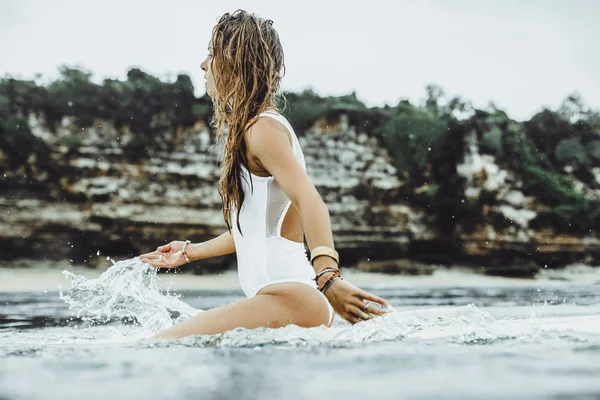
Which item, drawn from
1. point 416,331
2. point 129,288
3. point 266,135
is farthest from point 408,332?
point 129,288

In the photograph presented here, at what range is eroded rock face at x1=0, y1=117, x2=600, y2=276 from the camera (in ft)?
50.0

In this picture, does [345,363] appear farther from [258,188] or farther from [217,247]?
[217,247]

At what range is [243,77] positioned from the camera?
7.95ft

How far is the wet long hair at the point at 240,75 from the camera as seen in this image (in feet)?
7.86

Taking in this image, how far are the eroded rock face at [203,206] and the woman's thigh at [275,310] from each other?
13.3 m

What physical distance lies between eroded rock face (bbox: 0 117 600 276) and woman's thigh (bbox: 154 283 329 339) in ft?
43.5

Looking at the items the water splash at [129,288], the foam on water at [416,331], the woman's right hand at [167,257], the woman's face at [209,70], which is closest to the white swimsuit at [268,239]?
the foam on water at [416,331]

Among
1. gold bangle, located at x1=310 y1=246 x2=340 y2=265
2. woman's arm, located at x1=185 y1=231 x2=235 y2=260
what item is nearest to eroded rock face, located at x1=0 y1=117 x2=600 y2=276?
woman's arm, located at x1=185 y1=231 x2=235 y2=260

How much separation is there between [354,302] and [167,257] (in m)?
1.19

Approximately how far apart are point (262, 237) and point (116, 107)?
1495 centimetres

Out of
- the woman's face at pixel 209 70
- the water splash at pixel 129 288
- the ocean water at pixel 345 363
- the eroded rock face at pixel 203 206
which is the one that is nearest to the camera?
the ocean water at pixel 345 363

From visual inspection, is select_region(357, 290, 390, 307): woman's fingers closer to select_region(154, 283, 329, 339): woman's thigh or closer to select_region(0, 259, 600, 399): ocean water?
select_region(0, 259, 600, 399): ocean water

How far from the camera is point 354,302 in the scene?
6.77ft

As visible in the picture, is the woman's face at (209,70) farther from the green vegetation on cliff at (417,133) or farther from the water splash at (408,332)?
the green vegetation on cliff at (417,133)
